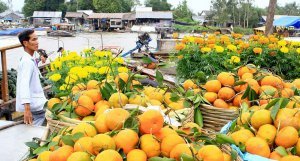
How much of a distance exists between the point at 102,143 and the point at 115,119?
0.60 ft

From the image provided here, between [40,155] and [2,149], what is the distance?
90 cm

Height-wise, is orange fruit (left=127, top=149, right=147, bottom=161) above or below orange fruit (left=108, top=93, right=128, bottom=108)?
below

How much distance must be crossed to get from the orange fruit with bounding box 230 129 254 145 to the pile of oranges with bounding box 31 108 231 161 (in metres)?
0.29

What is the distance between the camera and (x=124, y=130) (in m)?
1.70

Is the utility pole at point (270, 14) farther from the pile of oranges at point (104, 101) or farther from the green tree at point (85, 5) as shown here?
the green tree at point (85, 5)

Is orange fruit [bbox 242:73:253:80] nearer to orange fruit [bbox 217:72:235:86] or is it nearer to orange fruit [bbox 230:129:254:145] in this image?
orange fruit [bbox 217:72:235:86]

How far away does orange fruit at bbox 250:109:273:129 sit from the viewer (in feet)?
6.82

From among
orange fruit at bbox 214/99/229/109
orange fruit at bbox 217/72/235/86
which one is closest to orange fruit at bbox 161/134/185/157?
orange fruit at bbox 214/99/229/109

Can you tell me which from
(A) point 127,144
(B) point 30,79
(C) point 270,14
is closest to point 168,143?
(A) point 127,144

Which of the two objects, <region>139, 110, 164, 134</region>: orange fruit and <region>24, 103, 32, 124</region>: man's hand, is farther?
<region>24, 103, 32, 124</region>: man's hand

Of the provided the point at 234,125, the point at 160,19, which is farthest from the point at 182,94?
the point at 160,19

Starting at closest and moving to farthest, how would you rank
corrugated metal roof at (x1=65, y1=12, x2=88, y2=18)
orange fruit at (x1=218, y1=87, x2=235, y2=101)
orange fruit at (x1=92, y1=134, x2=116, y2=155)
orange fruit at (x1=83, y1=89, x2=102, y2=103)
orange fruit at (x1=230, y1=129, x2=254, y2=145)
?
orange fruit at (x1=92, y1=134, x2=116, y2=155) < orange fruit at (x1=230, y1=129, x2=254, y2=145) < orange fruit at (x1=83, y1=89, x2=102, y2=103) < orange fruit at (x1=218, y1=87, x2=235, y2=101) < corrugated metal roof at (x1=65, y1=12, x2=88, y2=18)

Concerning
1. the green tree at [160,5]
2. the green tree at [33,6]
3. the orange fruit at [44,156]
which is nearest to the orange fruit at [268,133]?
the orange fruit at [44,156]

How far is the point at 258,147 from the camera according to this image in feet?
6.21
